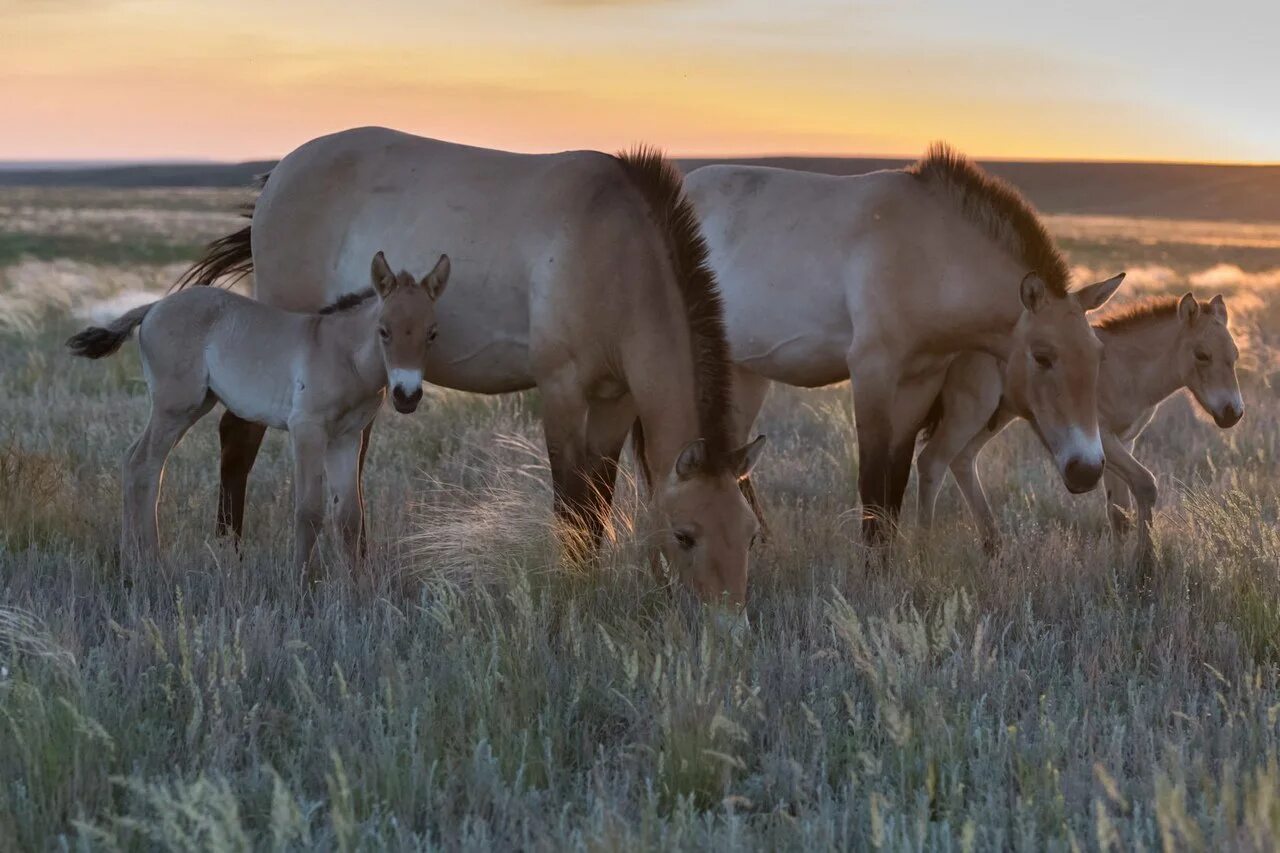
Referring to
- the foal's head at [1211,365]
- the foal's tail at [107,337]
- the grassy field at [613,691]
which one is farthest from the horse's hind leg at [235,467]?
the foal's head at [1211,365]

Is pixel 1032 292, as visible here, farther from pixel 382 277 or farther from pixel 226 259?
pixel 226 259

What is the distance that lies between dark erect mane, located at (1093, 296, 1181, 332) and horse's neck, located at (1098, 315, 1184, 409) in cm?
13

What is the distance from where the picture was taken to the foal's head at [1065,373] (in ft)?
21.6

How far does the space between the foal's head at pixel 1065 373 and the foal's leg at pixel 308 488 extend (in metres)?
3.55

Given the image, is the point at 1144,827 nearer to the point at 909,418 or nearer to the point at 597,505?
the point at 597,505

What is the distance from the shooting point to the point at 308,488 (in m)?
6.44

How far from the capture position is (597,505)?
6660mm

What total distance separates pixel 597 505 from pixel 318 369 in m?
1.51

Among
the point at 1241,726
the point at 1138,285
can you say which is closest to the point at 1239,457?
the point at 1241,726

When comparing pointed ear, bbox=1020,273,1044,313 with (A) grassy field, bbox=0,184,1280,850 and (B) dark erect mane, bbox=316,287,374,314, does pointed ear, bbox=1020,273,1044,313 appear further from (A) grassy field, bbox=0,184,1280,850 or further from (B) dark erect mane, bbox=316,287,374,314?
(B) dark erect mane, bbox=316,287,374,314

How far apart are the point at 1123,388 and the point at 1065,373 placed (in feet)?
4.52

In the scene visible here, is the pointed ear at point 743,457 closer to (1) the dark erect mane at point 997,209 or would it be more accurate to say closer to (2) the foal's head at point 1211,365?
(1) the dark erect mane at point 997,209

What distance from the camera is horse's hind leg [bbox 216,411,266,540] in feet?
24.7

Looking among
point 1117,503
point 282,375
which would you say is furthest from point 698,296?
point 1117,503
